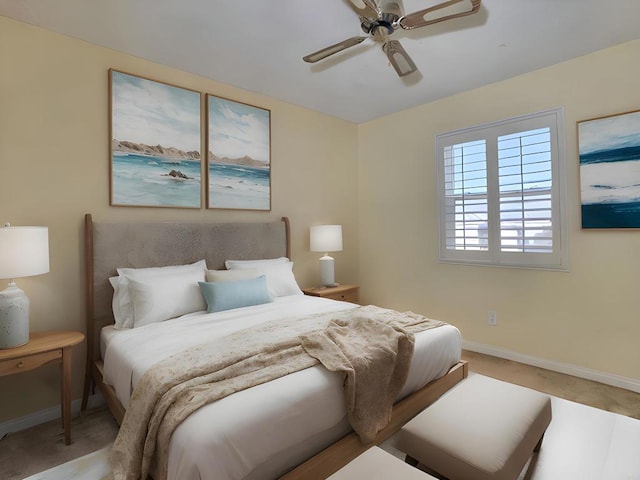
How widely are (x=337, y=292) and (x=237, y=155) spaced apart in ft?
5.96

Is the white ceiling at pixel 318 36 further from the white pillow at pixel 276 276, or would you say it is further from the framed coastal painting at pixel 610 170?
the white pillow at pixel 276 276

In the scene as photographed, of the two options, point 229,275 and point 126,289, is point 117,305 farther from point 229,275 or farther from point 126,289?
point 229,275

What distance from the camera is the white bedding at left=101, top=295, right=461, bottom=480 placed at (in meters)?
1.25

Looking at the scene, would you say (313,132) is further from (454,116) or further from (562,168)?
(562,168)

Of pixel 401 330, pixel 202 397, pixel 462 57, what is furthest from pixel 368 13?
pixel 202 397

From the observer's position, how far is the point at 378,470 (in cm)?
129

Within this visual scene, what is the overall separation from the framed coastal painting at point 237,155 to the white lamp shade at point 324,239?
2.10ft

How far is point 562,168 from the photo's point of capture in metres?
3.03

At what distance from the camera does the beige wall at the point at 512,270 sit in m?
2.78

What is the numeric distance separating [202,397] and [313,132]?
3.44 m

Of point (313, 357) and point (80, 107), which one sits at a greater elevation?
point (80, 107)

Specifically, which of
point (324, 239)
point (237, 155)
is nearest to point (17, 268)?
point (237, 155)

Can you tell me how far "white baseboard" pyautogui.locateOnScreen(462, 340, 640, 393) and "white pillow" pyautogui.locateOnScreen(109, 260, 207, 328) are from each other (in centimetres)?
310

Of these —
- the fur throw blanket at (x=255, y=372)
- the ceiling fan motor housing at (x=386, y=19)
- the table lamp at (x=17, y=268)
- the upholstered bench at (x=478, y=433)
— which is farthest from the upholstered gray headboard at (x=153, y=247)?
the upholstered bench at (x=478, y=433)
